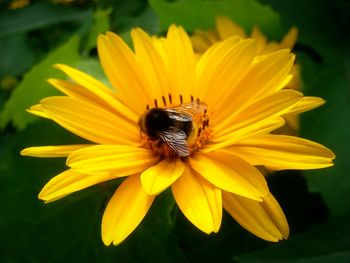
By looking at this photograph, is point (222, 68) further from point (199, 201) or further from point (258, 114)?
point (199, 201)

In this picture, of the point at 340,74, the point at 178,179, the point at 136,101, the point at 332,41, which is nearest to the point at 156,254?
the point at 178,179

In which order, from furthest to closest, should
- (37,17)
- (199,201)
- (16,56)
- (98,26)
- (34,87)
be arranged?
(16,56) → (37,17) → (98,26) → (34,87) → (199,201)

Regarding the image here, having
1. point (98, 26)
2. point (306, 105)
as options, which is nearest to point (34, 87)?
point (98, 26)

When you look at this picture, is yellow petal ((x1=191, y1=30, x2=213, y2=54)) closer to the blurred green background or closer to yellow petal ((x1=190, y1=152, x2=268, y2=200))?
the blurred green background

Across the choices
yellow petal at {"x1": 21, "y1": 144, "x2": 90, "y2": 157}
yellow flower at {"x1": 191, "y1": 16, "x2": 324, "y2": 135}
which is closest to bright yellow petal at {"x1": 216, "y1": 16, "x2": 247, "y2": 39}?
yellow flower at {"x1": 191, "y1": 16, "x2": 324, "y2": 135}

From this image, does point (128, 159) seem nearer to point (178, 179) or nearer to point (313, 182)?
point (178, 179)
